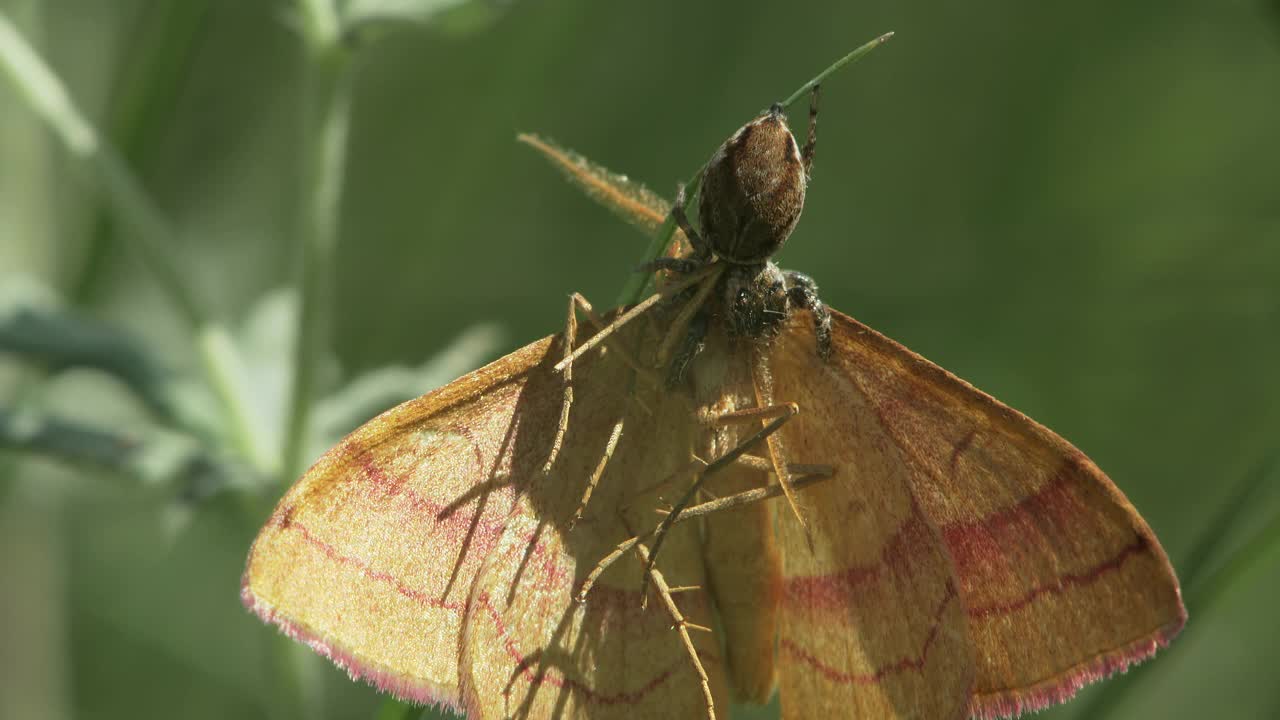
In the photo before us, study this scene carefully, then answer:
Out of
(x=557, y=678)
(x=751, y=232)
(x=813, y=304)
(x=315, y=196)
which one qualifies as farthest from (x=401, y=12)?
(x=557, y=678)

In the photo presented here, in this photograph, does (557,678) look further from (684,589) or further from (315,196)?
(315,196)

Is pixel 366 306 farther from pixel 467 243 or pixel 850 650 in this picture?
pixel 850 650

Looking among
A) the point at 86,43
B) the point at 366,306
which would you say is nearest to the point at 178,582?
the point at 366,306

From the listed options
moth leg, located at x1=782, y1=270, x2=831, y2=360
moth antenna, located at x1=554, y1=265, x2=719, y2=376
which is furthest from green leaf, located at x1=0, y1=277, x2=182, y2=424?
moth leg, located at x1=782, y1=270, x2=831, y2=360

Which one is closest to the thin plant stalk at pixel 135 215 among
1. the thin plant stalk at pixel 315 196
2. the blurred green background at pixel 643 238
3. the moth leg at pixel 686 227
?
the thin plant stalk at pixel 315 196

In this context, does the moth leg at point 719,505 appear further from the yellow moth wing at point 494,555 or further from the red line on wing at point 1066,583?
the red line on wing at point 1066,583

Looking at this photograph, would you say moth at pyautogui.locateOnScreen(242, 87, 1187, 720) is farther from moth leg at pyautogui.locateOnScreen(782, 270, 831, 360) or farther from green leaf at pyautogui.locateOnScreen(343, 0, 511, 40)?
green leaf at pyautogui.locateOnScreen(343, 0, 511, 40)
